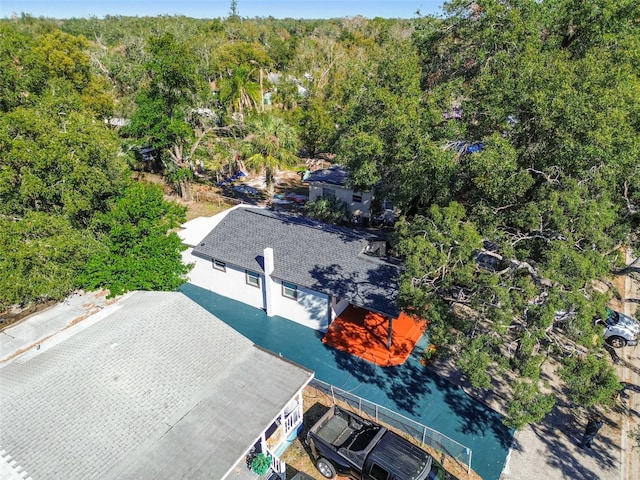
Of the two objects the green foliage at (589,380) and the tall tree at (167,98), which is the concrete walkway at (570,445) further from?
the tall tree at (167,98)

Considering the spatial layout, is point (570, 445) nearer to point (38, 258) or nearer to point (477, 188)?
point (477, 188)

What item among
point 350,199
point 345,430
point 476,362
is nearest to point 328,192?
point 350,199

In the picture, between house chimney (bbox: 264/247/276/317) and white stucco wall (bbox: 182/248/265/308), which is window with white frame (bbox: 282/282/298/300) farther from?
white stucco wall (bbox: 182/248/265/308)

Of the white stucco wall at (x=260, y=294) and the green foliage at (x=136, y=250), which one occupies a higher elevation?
the green foliage at (x=136, y=250)

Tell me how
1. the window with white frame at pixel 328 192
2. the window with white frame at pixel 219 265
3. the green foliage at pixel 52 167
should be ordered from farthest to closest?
1. the window with white frame at pixel 328 192
2. the window with white frame at pixel 219 265
3. the green foliage at pixel 52 167

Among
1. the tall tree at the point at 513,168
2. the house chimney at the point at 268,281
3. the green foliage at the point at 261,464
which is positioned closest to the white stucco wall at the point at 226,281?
the house chimney at the point at 268,281

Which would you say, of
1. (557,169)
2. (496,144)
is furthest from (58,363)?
(557,169)

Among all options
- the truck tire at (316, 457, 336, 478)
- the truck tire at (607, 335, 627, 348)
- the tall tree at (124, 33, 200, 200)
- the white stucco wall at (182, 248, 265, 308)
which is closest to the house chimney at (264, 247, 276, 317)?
the white stucco wall at (182, 248, 265, 308)
